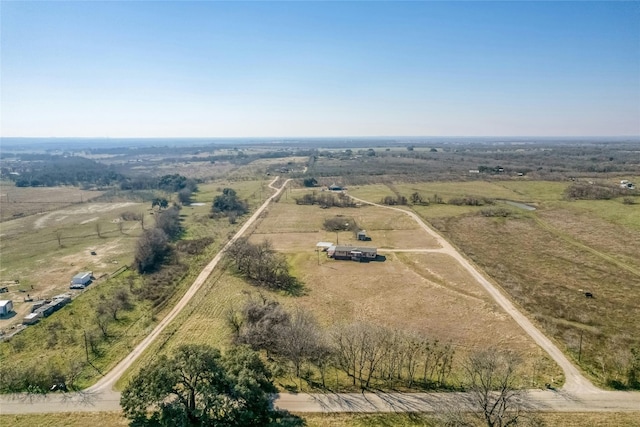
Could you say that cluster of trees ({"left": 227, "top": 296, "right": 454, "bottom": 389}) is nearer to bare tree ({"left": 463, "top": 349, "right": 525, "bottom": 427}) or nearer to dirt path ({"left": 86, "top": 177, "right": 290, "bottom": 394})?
bare tree ({"left": 463, "top": 349, "right": 525, "bottom": 427})

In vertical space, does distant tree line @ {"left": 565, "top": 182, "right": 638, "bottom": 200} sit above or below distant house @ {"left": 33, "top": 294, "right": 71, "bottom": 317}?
above

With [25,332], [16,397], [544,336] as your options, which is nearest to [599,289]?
[544,336]

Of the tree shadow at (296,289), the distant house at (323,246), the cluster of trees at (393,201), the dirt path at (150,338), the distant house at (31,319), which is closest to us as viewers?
the dirt path at (150,338)

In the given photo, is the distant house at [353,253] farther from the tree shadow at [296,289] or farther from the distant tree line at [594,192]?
the distant tree line at [594,192]

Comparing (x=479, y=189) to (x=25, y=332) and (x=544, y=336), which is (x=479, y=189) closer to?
(x=544, y=336)

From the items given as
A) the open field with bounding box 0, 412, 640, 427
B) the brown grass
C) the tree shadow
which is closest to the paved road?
the open field with bounding box 0, 412, 640, 427

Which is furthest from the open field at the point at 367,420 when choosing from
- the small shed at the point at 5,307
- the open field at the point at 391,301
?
the small shed at the point at 5,307
